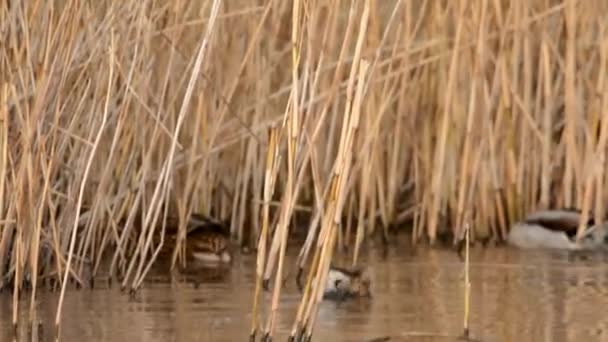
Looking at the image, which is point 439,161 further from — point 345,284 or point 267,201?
point 267,201

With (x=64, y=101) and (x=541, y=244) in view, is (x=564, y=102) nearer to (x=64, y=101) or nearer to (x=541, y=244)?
(x=541, y=244)

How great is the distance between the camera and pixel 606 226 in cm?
889

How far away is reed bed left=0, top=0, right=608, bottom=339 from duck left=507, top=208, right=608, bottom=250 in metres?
0.13

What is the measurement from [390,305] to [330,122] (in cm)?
208

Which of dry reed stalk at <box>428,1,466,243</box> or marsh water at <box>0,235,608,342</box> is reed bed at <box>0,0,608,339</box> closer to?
dry reed stalk at <box>428,1,466,243</box>

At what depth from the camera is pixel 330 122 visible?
902 cm

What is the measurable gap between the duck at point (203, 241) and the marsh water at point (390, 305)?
3.7 inches

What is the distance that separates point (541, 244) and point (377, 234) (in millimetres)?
979

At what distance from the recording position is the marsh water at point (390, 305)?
249 inches

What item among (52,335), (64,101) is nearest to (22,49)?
(64,101)

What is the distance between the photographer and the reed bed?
7250 mm

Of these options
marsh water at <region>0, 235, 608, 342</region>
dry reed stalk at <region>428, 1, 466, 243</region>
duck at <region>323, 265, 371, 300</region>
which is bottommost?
marsh water at <region>0, 235, 608, 342</region>

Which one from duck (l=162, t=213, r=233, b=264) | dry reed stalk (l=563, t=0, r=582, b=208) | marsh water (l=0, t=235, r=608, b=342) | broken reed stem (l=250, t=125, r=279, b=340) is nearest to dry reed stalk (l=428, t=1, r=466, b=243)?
marsh water (l=0, t=235, r=608, b=342)

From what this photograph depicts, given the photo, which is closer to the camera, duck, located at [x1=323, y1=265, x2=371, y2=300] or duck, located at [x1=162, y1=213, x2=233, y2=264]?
duck, located at [x1=323, y1=265, x2=371, y2=300]
